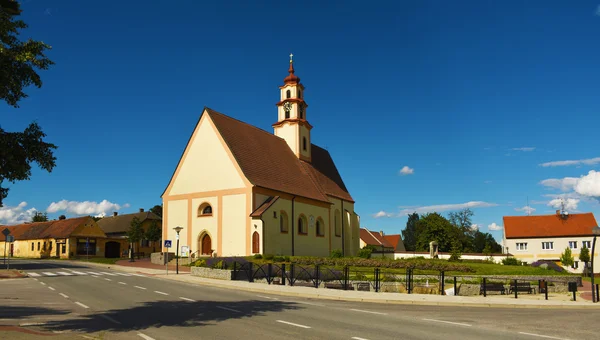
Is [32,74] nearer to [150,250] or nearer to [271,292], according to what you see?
[271,292]

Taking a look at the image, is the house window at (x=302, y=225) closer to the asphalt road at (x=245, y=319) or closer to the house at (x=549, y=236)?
the asphalt road at (x=245, y=319)

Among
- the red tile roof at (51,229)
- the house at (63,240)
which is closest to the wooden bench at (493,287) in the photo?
the house at (63,240)

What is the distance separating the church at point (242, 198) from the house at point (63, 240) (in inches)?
824

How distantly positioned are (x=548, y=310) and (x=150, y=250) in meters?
61.0

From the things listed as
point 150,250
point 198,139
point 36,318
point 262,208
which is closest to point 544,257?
point 262,208

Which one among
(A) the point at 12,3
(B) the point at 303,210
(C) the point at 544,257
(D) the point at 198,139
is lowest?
(C) the point at 544,257

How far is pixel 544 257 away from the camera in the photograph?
219 ft

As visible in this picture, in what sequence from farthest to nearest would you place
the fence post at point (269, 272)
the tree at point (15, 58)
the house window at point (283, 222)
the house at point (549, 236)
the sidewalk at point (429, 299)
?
1. the house at point (549, 236)
2. the house window at point (283, 222)
3. the fence post at point (269, 272)
4. the sidewalk at point (429, 299)
5. the tree at point (15, 58)

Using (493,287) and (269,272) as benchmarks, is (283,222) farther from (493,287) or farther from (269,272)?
(493,287)

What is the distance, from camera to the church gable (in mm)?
40531

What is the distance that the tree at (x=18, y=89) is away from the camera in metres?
10.1

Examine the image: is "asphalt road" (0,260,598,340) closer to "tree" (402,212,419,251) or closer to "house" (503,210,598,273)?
"house" (503,210,598,273)

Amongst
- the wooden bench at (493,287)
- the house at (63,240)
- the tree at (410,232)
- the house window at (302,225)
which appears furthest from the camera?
the tree at (410,232)

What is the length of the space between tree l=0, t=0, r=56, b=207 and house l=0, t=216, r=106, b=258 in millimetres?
49865
